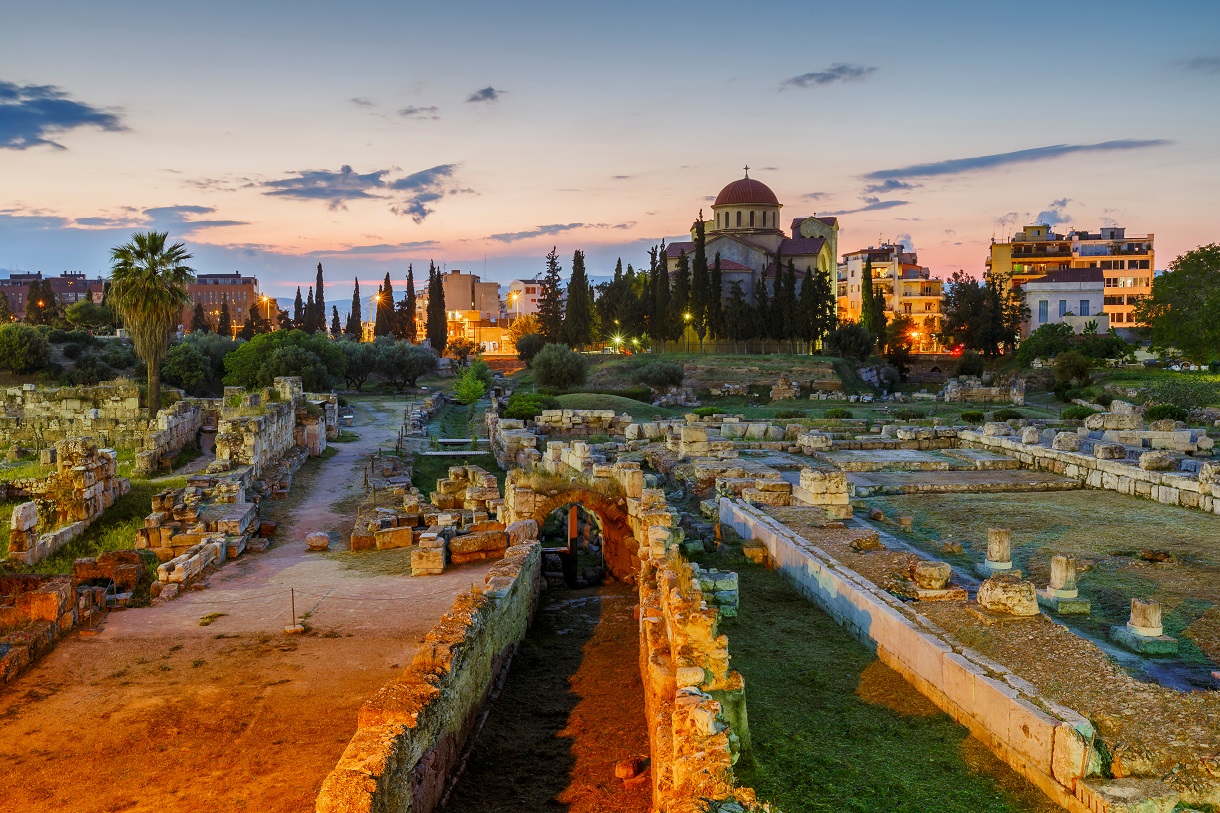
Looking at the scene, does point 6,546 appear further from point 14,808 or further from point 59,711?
point 14,808

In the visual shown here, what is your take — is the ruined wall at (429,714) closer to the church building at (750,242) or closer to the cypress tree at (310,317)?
the church building at (750,242)

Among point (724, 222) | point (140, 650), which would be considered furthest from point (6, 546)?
point (724, 222)

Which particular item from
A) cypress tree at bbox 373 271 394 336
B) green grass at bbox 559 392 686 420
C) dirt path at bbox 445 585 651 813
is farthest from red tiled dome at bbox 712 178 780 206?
dirt path at bbox 445 585 651 813

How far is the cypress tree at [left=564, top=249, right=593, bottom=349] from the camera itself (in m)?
72.2

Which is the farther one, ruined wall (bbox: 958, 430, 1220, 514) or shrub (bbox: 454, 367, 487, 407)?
shrub (bbox: 454, 367, 487, 407)

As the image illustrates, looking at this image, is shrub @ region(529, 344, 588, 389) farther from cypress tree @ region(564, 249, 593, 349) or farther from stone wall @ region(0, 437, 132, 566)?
stone wall @ region(0, 437, 132, 566)

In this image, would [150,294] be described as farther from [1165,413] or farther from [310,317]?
[310,317]

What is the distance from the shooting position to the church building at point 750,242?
77125mm

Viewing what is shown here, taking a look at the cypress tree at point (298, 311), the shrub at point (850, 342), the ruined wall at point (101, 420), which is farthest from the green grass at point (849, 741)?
the cypress tree at point (298, 311)

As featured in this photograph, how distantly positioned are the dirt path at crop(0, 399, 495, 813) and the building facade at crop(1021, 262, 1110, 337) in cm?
7741

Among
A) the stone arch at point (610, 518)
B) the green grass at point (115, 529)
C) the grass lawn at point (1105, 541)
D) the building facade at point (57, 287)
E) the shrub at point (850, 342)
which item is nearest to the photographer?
the grass lawn at point (1105, 541)

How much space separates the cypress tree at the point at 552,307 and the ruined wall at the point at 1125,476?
170 feet

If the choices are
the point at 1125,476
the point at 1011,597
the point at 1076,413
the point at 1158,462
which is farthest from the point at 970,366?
the point at 1011,597

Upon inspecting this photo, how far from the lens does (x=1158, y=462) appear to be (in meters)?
19.2
